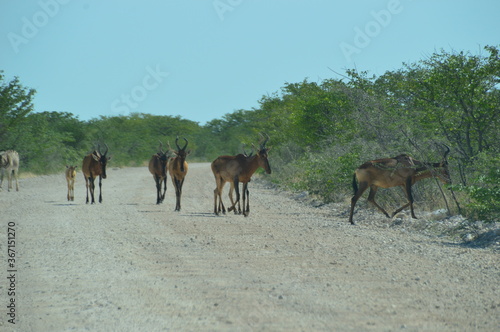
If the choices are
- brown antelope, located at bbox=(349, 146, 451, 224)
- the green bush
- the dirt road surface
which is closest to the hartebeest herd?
brown antelope, located at bbox=(349, 146, 451, 224)

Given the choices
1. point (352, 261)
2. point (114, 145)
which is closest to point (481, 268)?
point (352, 261)

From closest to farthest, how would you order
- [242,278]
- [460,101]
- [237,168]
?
[242,278] → [460,101] → [237,168]

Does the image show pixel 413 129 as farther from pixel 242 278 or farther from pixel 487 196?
pixel 242 278

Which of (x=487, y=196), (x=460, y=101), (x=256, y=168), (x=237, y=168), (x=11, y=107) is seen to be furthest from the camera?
(x=11, y=107)

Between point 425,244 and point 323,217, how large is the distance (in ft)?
16.5

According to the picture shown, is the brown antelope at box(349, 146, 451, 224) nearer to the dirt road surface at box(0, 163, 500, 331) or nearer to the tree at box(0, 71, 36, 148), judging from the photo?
the dirt road surface at box(0, 163, 500, 331)

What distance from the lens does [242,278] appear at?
7.11 metres

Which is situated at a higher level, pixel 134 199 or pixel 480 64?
pixel 480 64

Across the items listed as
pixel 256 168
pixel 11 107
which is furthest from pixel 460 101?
pixel 11 107

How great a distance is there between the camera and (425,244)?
32.6 feet

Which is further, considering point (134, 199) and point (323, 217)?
point (134, 199)

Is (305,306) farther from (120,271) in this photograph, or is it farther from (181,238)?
(181,238)

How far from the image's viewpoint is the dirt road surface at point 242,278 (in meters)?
5.35

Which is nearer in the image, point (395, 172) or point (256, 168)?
point (395, 172)
